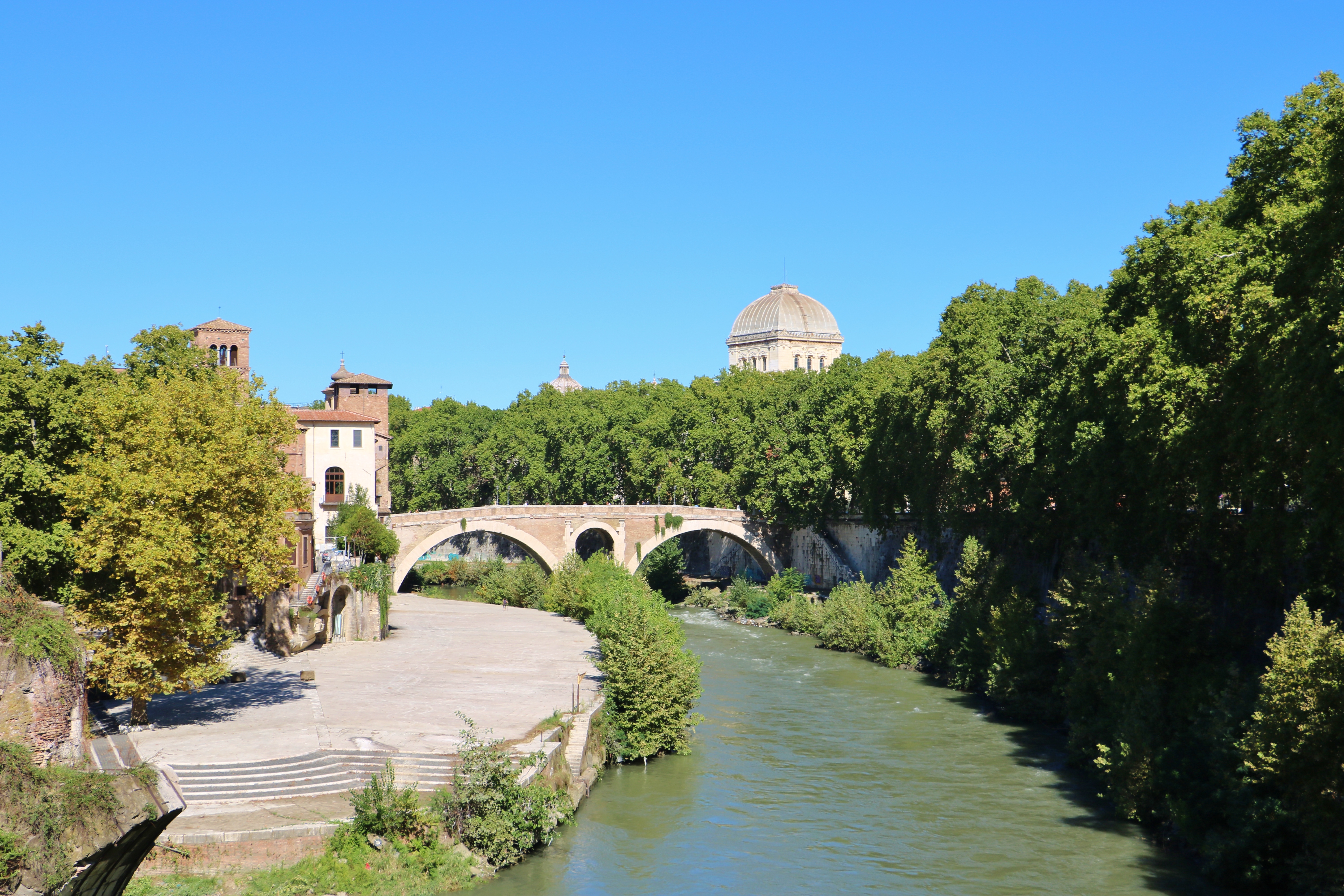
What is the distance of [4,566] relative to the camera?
21828 millimetres

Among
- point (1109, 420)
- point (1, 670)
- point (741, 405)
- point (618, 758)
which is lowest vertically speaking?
point (618, 758)

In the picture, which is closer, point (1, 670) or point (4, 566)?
point (1, 670)

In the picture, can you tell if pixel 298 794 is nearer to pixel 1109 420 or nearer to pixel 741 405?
pixel 1109 420

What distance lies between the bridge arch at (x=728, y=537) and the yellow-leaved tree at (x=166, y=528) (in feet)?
114

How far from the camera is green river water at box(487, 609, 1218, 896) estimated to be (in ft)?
62.7

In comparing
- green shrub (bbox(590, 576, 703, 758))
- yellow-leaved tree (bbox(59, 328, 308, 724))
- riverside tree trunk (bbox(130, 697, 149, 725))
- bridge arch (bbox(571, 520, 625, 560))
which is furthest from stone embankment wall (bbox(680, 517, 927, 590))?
riverside tree trunk (bbox(130, 697, 149, 725))

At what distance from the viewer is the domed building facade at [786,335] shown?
125 meters

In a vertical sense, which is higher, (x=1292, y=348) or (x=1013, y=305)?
(x=1013, y=305)

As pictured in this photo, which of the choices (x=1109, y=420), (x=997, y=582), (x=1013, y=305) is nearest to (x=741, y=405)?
(x=1013, y=305)

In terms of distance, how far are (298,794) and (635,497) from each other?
172 feet

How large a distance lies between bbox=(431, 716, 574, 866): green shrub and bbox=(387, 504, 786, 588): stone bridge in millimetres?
34493

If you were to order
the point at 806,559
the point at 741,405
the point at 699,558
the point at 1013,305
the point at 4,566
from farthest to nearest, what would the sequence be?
the point at 699,558 < the point at 741,405 < the point at 806,559 < the point at 1013,305 < the point at 4,566

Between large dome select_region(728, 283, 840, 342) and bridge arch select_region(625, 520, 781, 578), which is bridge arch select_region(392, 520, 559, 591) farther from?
large dome select_region(728, 283, 840, 342)

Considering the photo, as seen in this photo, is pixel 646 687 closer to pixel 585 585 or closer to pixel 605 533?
pixel 585 585
